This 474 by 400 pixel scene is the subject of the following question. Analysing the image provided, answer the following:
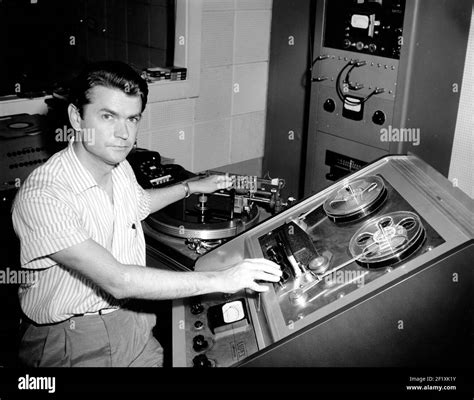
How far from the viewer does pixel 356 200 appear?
5.21 ft

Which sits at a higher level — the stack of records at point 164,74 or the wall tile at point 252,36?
the wall tile at point 252,36

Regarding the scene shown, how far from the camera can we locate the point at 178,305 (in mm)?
1646

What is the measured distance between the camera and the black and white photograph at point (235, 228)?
3.81 ft

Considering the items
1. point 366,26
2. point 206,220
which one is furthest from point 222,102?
point 206,220

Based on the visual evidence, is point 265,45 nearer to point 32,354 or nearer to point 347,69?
point 347,69

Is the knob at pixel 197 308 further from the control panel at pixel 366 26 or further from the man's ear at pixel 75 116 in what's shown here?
the control panel at pixel 366 26

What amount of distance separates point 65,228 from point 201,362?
482 millimetres

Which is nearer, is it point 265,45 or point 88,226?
point 88,226

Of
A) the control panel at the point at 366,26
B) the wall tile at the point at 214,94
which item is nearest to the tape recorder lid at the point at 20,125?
the wall tile at the point at 214,94

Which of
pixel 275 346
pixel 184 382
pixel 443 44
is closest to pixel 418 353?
pixel 275 346

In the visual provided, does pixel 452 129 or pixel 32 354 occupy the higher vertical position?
pixel 452 129

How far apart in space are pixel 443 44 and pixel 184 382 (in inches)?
93.2

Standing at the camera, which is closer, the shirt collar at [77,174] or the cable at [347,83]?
the shirt collar at [77,174]

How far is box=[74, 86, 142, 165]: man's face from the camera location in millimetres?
1510
